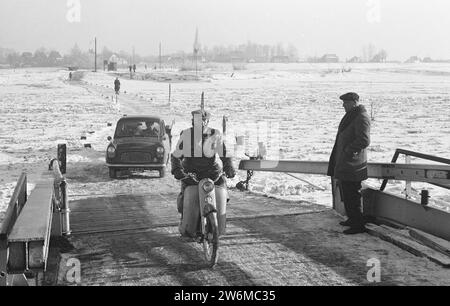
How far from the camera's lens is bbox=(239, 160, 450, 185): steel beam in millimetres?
7594

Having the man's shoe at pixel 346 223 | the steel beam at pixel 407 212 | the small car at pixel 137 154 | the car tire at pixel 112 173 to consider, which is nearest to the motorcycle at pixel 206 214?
the man's shoe at pixel 346 223

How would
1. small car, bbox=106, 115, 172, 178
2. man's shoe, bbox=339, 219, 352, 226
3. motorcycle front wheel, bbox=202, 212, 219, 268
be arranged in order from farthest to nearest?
1. small car, bbox=106, 115, 172, 178
2. man's shoe, bbox=339, 219, 352, 226
3. motorcycle front wheel, bbox=202, 212, 219, 268

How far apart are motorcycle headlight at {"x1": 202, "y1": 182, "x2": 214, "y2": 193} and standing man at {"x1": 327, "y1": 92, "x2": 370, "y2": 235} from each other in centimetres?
223

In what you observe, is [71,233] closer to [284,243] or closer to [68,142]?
[284,243]

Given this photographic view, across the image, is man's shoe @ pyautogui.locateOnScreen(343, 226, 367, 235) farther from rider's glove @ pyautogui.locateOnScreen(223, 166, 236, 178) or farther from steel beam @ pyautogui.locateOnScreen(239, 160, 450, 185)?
rider's glove @ pyautogui.locateOnScreen(223, 166, 236, 178)

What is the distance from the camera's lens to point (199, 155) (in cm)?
691

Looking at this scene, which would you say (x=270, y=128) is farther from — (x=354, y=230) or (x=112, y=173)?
(x=354, y=230)

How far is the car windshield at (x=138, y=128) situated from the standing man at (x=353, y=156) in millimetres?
7433

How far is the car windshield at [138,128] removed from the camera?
14.5 m

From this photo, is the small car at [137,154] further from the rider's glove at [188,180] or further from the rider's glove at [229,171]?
the rider's glove at [188,180]

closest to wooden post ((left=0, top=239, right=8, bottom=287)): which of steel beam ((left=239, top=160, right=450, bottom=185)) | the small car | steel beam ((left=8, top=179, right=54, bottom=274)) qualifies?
steel beam ((left=8, top=179, right=54, bottom=274))

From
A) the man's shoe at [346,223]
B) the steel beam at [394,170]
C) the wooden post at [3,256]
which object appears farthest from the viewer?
the man's shoe at [346,223]

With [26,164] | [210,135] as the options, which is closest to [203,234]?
[210,135]
